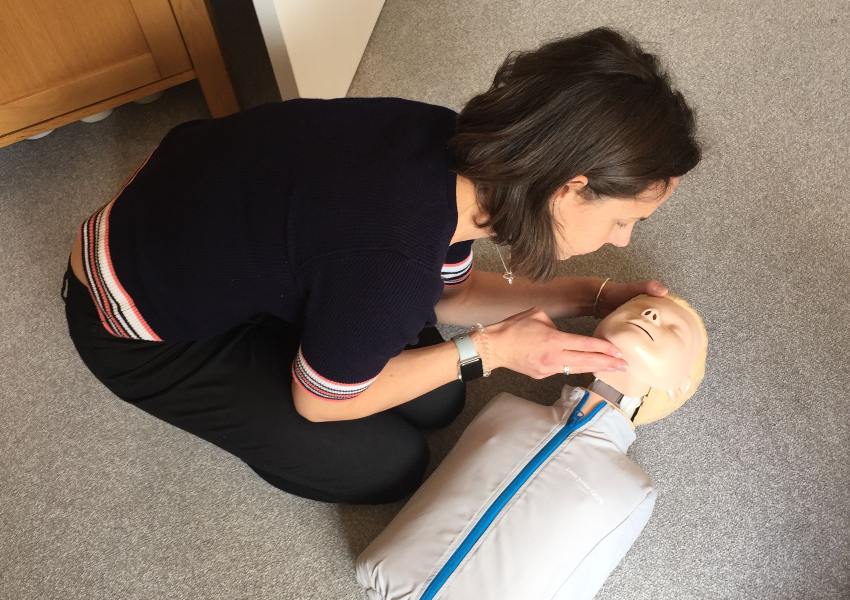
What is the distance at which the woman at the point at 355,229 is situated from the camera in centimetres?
80

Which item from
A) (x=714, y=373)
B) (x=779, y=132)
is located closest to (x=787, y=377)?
(x=714, y=373)

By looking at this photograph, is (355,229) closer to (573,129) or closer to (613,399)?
(573,129)

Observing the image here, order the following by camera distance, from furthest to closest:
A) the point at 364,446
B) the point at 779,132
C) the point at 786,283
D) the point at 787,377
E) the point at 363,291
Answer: the point at 779,132
the point at 786,283
the point at 787,377
the point at 364,446
the point at 363,291

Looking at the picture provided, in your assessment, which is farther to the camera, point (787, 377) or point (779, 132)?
point (779, 132)

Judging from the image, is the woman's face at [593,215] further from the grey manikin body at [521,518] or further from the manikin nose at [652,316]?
the grey manikin body at [521,518]

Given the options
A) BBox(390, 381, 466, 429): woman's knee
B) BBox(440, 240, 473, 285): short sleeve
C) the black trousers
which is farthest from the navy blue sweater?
BBox(390, 381, 466, 429): woman's knee

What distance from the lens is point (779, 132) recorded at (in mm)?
1700

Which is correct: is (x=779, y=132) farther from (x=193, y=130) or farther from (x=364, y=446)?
(x=193, y=130)

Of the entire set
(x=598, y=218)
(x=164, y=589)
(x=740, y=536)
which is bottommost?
(x=740, y=536)

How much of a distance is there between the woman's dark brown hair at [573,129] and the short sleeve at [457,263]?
23cm

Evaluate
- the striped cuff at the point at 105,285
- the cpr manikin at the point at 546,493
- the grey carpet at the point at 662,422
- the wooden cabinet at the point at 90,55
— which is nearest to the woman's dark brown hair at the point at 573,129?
the cpr manikin at the point at 546,493

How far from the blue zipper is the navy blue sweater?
307 mm

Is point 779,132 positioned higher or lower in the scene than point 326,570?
higher

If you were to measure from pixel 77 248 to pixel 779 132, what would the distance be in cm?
159
